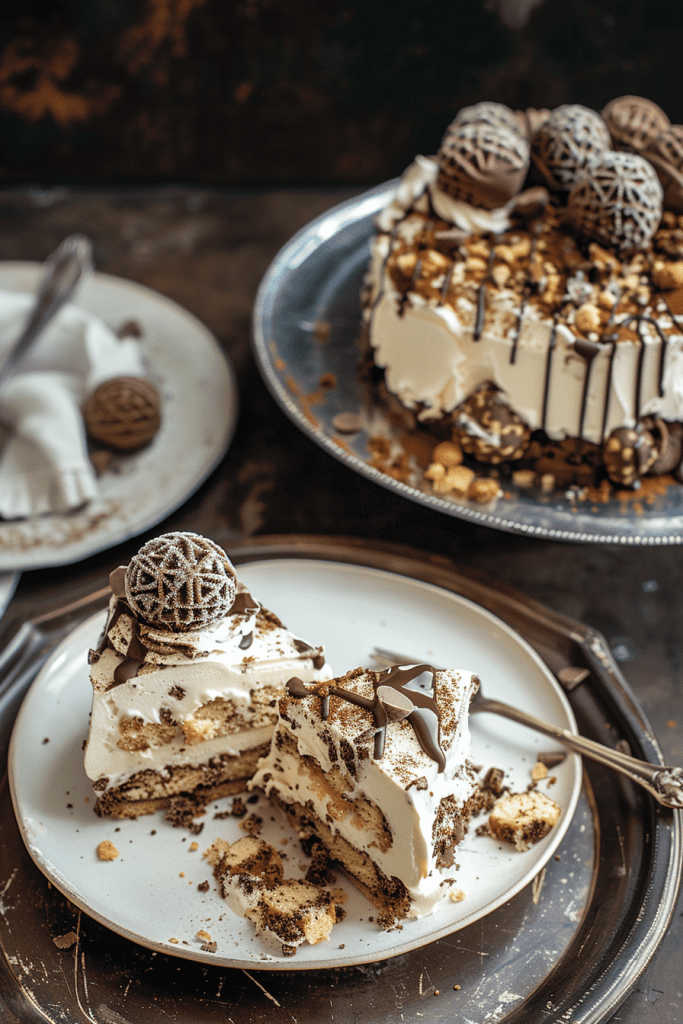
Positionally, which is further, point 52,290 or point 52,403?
point 52,290

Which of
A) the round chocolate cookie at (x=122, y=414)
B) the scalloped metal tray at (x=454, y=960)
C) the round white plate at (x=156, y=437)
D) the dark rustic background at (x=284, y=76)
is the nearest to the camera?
the scalloped metal tray at (x=454, y=960)

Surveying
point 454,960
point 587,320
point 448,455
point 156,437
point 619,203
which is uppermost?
point 619,203

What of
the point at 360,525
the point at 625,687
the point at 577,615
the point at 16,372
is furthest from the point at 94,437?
the point at 625,687

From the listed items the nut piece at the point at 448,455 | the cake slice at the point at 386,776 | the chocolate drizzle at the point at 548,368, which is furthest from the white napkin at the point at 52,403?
Result: the chocolate drizzle at the point at 548,368

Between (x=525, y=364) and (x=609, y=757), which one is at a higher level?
(x=525, y=364)

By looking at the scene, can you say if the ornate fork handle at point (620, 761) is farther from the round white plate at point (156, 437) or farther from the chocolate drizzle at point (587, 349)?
the round white plate at point (156, 437)

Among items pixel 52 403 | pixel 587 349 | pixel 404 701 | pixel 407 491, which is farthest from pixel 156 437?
pixel 404 701

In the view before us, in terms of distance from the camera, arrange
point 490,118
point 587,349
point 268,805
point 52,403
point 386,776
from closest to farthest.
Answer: point 386,776
point 268,805
point 587,349
point 490,118
point 52,403

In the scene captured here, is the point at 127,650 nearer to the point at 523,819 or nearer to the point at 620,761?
the point at 523,819
